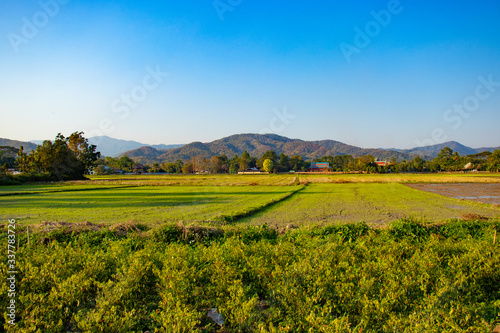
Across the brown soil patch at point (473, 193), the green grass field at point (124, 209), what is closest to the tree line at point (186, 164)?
the green grass field at point (124, 209)

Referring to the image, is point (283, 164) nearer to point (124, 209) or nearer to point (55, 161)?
point (55, 161)

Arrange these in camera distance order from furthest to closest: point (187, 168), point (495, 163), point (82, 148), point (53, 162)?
1. point (187, 168)
2. point (495, 163)
3. point (82, 148)
4. point (53, 162)

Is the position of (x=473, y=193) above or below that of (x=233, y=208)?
below

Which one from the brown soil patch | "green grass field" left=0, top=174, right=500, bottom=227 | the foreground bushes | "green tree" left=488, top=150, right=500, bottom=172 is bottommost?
the brown soil patch

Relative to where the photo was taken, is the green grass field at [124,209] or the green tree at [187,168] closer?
the green grass field at [124,209]

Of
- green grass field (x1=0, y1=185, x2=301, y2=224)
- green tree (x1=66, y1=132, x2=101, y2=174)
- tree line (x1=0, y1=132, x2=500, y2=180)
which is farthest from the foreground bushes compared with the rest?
green tree (x1=66, y1=132, x2=101, y2=174)

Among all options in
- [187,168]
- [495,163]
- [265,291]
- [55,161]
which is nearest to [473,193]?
[265,291]

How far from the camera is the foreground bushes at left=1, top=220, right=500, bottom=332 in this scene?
14.3 ft

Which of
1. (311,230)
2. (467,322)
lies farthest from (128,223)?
(467,322)

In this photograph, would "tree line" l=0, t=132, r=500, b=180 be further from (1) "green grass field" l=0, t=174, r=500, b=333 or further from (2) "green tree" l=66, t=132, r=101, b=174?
(1) "green grass field" l=0, t=174, r=500, b=333

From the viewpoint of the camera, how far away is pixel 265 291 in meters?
5.95

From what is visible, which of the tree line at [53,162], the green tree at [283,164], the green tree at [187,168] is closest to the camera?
the tree line at [53,162]

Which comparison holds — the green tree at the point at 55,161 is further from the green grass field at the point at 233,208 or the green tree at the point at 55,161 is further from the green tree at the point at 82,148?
the green grass field at the point at 233,208

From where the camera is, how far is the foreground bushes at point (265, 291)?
4355mm
